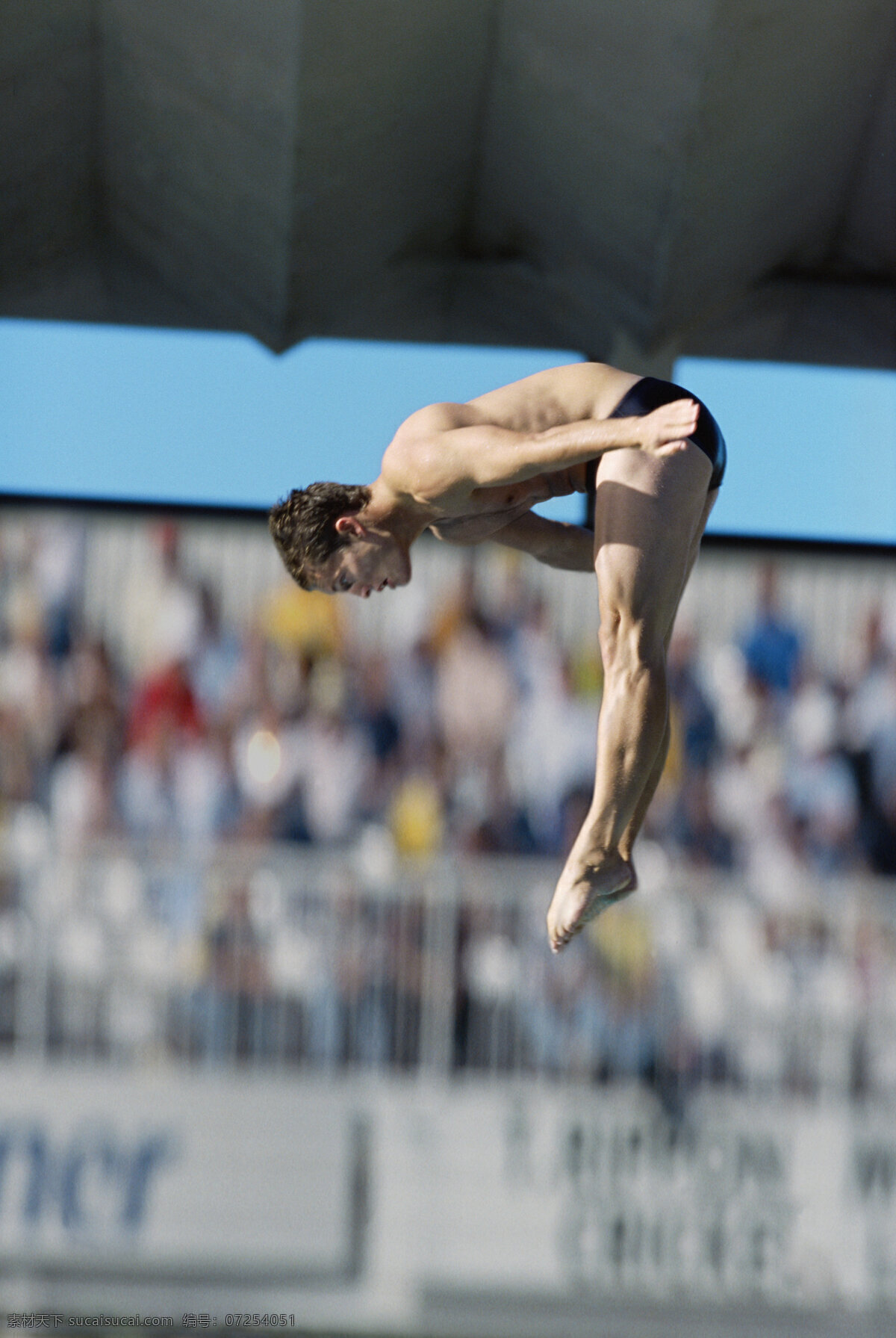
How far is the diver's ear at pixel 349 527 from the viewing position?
3.92 m

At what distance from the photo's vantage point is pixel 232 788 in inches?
309

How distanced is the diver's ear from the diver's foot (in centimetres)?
98

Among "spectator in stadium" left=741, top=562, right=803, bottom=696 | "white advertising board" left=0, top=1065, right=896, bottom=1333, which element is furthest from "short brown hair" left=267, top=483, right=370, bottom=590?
"spectator in stadium" left=741, top=562, right=803, bottom=696

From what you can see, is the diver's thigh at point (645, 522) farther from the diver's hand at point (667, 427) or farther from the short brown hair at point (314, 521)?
the short brown hair at point (314, 521)

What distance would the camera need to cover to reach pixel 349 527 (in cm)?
393

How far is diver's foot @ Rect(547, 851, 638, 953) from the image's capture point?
391cm

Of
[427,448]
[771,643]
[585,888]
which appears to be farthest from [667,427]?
[771,643]

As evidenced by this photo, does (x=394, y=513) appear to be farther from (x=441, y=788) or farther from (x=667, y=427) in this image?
(x=441, y=788)

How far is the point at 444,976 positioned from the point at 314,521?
3803mm

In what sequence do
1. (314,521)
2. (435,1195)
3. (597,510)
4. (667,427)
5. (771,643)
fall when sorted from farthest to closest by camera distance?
(771,643) < (435,1195) < (314,521) < (597,510) < (667,427)

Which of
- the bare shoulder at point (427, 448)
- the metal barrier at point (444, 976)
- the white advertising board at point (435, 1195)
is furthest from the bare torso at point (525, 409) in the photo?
the white advertising board at point (435, 1195)

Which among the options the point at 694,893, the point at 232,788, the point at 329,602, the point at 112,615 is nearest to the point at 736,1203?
the point at 694,893

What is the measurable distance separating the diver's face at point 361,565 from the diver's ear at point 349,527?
14 mm

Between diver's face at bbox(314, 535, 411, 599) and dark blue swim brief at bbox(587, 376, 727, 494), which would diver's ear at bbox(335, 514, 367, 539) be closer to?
diver's face at bbox(314, 535, 411, 599)
